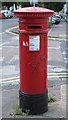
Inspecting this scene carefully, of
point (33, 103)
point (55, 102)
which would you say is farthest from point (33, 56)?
point (55, 102)

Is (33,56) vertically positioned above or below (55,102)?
above

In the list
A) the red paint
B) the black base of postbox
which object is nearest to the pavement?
the black base of postbox

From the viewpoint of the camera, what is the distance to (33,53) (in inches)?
191

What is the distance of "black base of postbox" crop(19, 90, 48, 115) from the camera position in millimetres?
4977

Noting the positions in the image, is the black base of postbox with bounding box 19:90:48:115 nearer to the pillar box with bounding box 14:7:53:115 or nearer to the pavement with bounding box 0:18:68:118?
the pillar box with bounding box 14:7:53:115

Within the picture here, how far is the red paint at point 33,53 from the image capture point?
4.71 m

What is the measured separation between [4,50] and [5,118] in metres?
8.71

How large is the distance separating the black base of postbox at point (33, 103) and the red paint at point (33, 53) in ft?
0.26

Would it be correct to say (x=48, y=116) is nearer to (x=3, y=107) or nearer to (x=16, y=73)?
(x=3, y=107)

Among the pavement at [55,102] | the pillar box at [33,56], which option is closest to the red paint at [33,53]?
the pillar box at [33,56]

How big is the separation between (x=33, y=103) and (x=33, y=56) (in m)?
0.89

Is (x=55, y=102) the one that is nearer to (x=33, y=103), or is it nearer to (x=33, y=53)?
(x=33, y=103)

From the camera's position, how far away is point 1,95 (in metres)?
6.40

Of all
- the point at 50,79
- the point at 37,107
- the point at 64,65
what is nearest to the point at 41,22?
the point at 37,107
